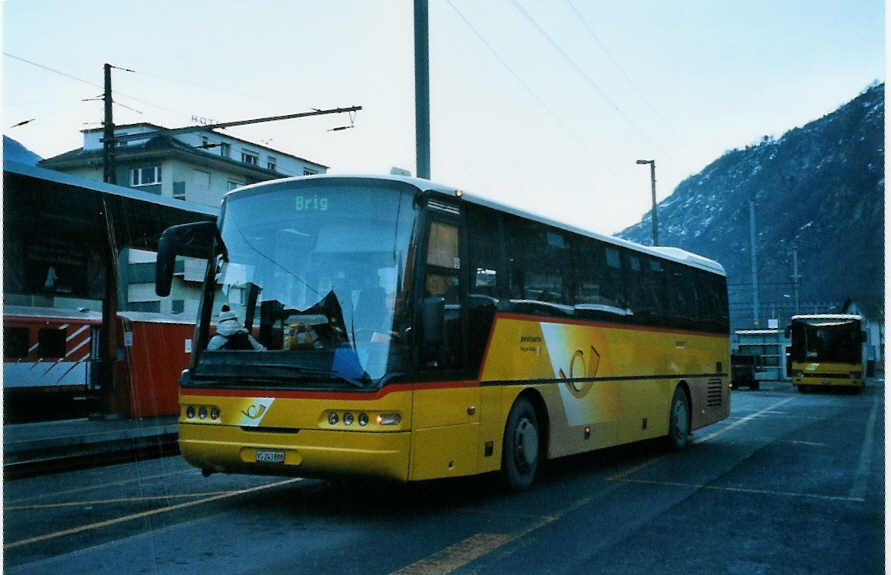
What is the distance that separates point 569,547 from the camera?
6.41 metres

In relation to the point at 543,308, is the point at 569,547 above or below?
below

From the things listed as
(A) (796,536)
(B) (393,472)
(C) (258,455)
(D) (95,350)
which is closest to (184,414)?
(C) (258,455)

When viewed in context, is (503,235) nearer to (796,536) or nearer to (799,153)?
(796,536)

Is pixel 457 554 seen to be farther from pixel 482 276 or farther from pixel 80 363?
pixel 80 363

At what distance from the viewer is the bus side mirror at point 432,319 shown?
7.46m

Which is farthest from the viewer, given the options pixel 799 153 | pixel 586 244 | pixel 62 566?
pixel 799 153

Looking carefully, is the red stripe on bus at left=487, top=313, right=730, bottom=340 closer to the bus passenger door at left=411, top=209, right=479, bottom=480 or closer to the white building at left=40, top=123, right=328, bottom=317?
the bus passenger door at left=411, top=209, right=479, bottom=480

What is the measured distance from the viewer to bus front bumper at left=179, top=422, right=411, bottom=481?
23.6 ft

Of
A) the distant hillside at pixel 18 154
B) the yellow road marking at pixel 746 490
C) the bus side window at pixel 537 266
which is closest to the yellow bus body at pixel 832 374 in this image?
the yellow road marking at pixel 746 490

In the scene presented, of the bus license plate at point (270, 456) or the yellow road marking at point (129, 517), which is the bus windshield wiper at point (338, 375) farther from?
the yellow road marking at point (129, 517)

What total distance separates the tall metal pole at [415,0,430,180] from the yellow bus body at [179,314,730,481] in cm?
554

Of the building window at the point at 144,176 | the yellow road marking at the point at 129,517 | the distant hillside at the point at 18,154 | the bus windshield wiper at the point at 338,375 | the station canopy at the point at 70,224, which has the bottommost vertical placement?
the yellow road marking at the point at 129,517

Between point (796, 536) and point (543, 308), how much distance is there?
361 centimetres

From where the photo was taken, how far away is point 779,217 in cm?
10838
